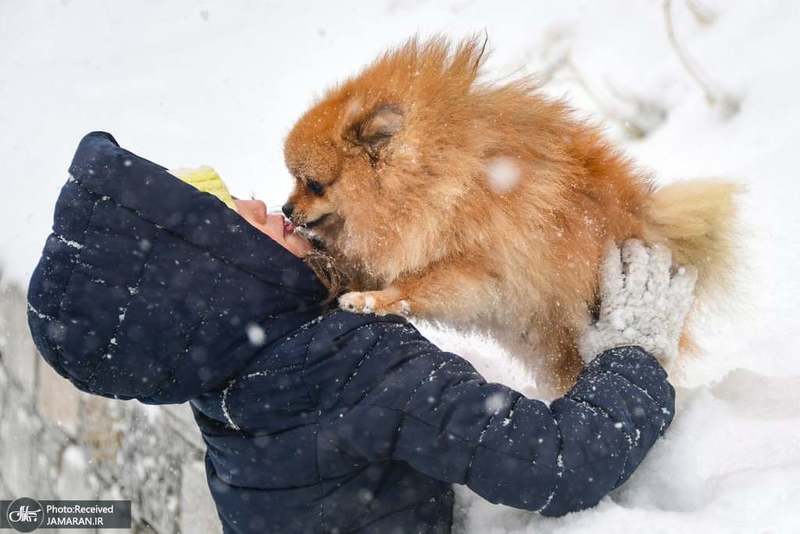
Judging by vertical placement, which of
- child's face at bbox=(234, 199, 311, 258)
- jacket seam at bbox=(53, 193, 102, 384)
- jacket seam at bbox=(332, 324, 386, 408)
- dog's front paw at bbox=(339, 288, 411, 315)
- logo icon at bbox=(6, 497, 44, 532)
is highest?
child's face at bbox=(234, 199, 311, 258)

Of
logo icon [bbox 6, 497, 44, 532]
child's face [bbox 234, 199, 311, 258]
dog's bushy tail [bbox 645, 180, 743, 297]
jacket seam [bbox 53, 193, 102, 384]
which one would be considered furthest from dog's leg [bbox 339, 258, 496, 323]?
logo icon [bbox 6, 497, 44, 532]

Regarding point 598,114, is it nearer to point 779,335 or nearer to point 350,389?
point 779,335

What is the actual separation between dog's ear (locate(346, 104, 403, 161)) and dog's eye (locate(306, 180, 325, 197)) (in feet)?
0.49

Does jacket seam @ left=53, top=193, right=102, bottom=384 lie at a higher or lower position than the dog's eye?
lower

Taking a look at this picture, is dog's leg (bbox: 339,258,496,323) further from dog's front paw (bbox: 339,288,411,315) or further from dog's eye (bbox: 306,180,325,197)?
dog's eye (bbox: 306,180,325,197)

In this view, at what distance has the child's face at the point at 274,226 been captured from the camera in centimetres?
171

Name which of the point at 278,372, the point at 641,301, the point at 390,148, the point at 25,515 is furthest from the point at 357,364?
the point at 25,515

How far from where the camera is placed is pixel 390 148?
181 centimetres

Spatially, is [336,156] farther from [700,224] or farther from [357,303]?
[700,224]

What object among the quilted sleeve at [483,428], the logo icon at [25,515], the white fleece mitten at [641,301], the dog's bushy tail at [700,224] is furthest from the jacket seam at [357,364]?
the logo icon at [25,515]

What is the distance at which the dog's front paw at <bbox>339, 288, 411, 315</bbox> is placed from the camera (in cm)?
163

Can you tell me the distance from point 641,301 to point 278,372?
2.89 ft

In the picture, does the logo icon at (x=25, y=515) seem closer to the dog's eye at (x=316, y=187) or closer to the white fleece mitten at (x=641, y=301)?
the dog's eye at (x=316, y=187)

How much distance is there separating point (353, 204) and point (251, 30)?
11.7 ft
